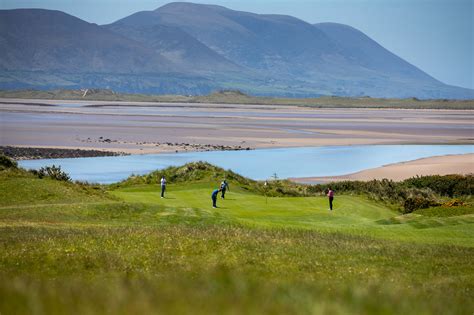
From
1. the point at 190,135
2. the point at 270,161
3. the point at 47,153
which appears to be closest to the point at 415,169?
the point at 270,161

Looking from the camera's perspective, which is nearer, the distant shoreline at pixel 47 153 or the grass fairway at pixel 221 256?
the grass fairway at pixel 221 256

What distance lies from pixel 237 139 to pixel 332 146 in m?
12.7

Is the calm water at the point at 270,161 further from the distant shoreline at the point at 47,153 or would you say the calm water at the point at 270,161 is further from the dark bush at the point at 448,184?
the dark bush at the point at 448,184

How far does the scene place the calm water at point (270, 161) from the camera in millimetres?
62344

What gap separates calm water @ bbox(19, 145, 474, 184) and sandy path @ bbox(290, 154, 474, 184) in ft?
7.03

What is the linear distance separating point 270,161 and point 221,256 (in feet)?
186

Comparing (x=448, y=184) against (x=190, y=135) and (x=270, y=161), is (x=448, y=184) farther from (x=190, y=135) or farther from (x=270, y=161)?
(x=190, y=135)

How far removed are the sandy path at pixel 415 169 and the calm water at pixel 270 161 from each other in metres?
2.14

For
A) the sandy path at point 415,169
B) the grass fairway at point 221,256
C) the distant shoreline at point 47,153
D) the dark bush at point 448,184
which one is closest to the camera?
the grass fairway at point 221,256

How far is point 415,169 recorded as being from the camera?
67.1 metres

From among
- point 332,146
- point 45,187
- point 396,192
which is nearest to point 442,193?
point 396,192

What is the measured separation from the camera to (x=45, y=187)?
112 feet

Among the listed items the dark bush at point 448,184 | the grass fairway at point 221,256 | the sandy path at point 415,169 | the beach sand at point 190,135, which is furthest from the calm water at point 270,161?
the grass fairway at point 221,256

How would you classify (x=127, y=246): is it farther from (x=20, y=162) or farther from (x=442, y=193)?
(x=20, y=162)
